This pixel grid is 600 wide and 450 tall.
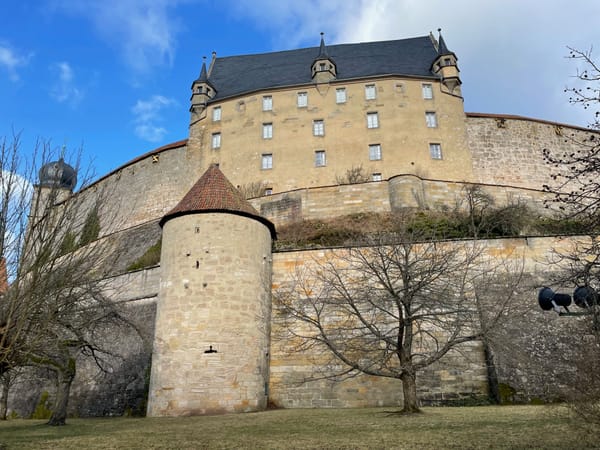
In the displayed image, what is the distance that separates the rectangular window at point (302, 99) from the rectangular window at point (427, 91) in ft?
26.3

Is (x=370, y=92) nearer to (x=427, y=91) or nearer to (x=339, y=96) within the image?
(x=339, y=96)

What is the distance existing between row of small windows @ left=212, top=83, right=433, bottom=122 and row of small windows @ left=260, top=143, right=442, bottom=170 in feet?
12.5

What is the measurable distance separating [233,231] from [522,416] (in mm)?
10174

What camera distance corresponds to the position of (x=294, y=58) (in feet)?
140

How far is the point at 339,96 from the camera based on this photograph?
3603 cm

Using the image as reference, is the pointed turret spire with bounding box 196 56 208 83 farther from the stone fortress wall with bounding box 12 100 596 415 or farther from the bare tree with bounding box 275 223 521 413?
the bare tree with bounding box 275 223 521 413

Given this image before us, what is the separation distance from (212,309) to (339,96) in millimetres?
23763

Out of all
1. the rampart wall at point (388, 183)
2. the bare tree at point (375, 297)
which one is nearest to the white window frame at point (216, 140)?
the rampart wall at point (388, 183)

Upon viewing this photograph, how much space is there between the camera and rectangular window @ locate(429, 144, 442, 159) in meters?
33.0

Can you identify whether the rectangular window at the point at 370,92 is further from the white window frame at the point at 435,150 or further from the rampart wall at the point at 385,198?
the rampart wall at the point at 385,198

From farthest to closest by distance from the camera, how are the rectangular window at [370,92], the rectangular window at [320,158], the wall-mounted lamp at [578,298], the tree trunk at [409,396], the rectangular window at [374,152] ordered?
the rectangular window at [370,92], the rectangular window at [320,158], the rectangular window at [374,152], the tree trunk at [409,396], the wall-mounted lamp at [578,298]

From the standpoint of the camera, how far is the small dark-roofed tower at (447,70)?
35188 mm

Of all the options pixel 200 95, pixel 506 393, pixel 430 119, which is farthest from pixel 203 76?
pixel 506 393

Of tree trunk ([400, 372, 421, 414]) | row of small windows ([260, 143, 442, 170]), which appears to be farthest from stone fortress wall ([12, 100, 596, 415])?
tree trunk ([400, 372, 421, 414])
